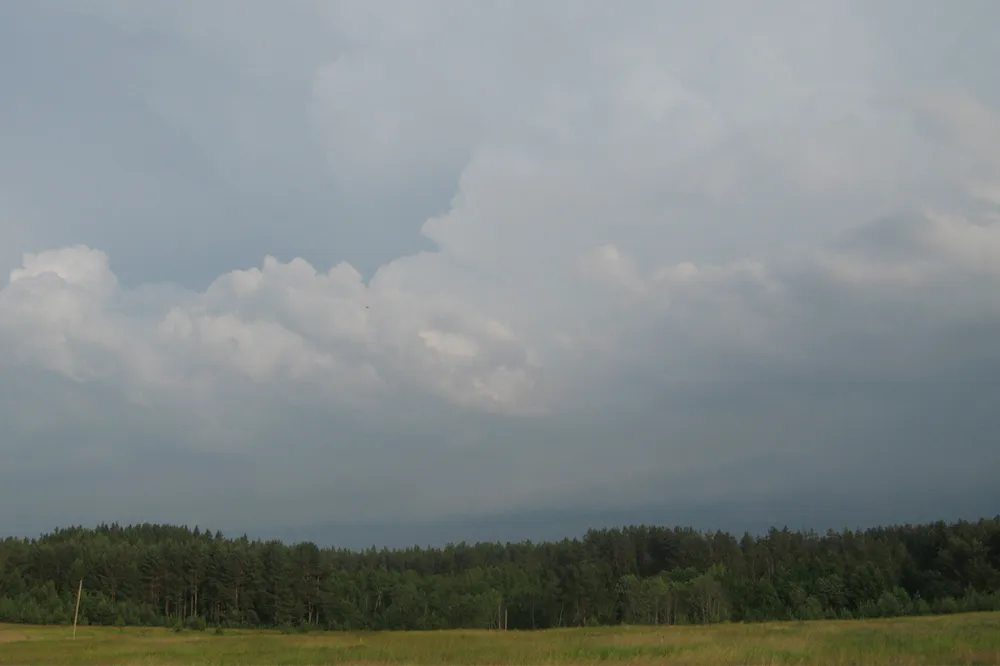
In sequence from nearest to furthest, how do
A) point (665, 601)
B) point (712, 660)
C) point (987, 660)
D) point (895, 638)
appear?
point (987, 660)
point (712, 660)
point (895, 638)
point (665, 601)

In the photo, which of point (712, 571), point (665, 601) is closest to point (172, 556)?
point (665, 601)

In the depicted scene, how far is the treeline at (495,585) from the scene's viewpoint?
115 meters

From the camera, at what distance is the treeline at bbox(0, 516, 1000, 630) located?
115m

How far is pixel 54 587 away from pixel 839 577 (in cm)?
12121

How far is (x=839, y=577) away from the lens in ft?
402

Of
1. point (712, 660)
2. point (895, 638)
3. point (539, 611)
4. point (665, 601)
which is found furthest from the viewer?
point (539, 611)

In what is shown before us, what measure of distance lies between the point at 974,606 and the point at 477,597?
73033 millimetres

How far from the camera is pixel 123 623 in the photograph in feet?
369

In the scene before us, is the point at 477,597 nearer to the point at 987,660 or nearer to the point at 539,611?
the point at 539,611

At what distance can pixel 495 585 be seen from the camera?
489ft

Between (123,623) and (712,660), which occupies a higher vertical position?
(712,660)

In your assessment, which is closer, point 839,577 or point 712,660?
point 712,660

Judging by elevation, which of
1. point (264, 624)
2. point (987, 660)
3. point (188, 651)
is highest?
point (987, 660)

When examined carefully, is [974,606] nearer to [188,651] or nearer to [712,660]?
[712,660]
